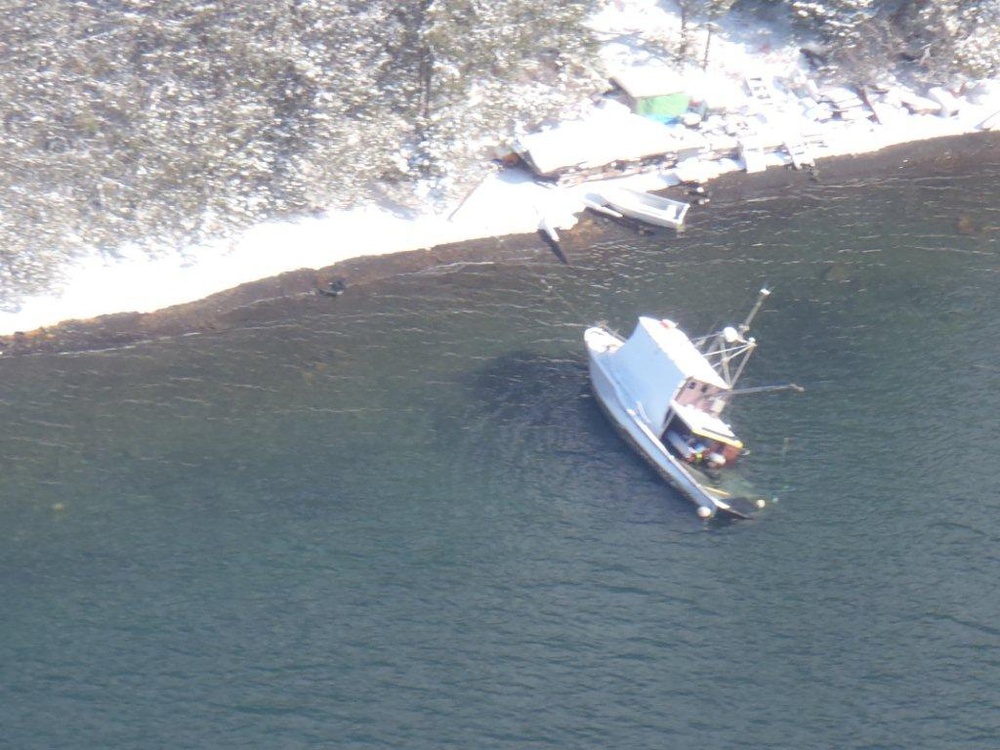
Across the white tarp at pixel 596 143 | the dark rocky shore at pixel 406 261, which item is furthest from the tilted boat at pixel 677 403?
the white tarp at pixel 596 143

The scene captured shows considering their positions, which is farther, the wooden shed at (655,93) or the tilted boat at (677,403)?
the wooden shed at (655,93)

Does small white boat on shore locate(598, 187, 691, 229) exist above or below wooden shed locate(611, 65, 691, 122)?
below

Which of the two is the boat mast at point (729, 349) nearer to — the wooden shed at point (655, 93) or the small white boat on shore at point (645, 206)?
the small white boat on shore at point (645, 206)

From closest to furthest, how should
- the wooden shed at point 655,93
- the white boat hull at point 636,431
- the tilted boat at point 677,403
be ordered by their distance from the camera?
the white boat hull at point 636,431 → the tilted boat at point 677,403 → the wooden shed at point 655,93

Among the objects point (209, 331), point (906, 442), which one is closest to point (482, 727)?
point (906, 442)

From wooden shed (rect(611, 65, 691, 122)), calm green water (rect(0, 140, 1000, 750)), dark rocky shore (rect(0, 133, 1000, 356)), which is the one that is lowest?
calm green water (rect(0, 140, 1000, 750))

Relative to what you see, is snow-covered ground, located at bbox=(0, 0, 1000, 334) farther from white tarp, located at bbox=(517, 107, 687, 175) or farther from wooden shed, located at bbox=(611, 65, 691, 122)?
wooden shed, located at bbox=(611, 65, 691, 122)

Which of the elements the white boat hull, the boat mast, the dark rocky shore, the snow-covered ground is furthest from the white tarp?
the boat mast
